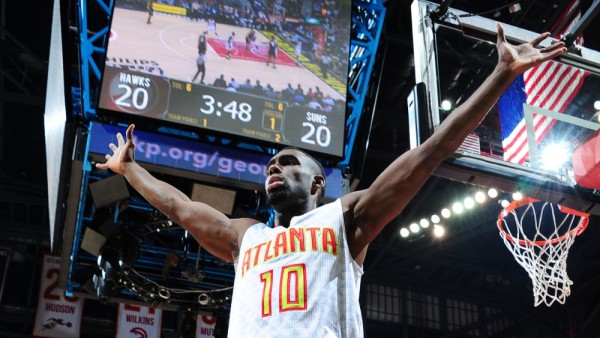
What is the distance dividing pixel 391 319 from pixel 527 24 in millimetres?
8549

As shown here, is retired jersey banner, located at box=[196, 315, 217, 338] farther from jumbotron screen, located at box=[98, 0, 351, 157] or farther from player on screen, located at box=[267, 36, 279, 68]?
player on screen, located at box=[267, 36, 279, 68]

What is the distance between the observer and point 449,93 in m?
11.3

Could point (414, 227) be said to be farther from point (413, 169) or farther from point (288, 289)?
point (288, 289)

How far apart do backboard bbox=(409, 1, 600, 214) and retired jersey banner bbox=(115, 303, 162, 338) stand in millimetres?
7940

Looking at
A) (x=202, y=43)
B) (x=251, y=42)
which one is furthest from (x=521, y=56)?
(x=251, y=42)

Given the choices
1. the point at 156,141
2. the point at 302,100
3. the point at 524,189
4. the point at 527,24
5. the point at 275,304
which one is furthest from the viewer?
the point at 527,24

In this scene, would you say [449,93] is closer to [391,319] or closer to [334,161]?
[334,161]

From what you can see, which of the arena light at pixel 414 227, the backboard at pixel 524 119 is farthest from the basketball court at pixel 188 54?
the arena light at pixel 414 227

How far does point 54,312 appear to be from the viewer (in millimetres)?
12625

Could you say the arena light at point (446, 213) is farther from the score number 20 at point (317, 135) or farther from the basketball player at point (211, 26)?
the basketball player at point (211, 26)

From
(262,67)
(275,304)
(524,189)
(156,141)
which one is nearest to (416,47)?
(524,189)

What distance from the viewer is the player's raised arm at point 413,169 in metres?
2.57

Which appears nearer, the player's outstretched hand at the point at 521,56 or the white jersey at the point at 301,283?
the white jersey at the point at 301,283

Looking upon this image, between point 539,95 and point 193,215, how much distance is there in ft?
15.7
